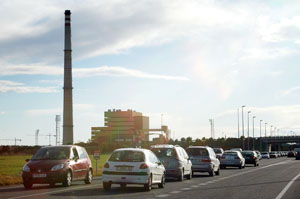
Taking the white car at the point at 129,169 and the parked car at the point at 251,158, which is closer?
the white car at the point at 129,169

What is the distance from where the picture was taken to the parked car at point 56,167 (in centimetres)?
2020

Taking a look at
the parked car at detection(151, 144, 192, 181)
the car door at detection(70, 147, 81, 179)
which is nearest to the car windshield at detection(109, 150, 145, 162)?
the car door at detection(70, 147, 81, 179)

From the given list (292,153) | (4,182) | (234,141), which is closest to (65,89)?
(4,182)

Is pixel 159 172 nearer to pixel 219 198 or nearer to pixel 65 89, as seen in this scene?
pixel 219 198

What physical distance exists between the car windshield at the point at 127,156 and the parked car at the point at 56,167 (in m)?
2.27

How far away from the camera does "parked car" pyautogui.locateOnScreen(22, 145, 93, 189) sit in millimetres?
20198

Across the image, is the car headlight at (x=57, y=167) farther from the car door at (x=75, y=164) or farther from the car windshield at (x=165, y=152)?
the car windshield at (x=165, y=152)

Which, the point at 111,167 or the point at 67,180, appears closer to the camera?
the point at 111,167

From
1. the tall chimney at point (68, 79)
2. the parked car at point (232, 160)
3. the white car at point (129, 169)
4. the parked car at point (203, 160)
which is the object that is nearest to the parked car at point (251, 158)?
the parked car at point (232, 160)

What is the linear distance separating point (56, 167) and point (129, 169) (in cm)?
301

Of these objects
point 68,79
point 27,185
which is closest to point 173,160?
point 27,185

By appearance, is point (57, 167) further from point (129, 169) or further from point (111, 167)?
point (129, 169)

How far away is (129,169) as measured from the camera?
1898 centimetres

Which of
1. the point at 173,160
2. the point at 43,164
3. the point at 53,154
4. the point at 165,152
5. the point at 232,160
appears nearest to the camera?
the point at 43,164
